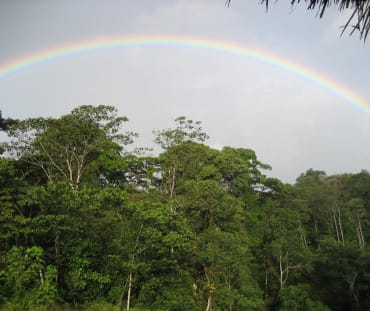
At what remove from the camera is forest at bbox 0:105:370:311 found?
11383 millimetres

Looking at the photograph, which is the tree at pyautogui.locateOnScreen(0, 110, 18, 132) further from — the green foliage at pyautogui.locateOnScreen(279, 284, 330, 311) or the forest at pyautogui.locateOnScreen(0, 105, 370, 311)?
the green foliage at pyautogui.locateOnScreen(279, 284, 330, 311)

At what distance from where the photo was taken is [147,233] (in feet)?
38.4

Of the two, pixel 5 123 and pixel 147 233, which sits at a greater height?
pixel 5 123

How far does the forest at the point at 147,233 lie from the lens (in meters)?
11.4

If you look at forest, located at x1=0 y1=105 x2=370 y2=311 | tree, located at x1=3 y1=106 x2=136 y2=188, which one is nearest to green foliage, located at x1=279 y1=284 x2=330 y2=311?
forest, located at x1=0 y1=105 x2=370 y2=311

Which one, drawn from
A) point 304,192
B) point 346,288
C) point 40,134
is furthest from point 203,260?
point 304,192

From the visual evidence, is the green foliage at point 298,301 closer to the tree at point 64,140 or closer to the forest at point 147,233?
the forest at point 147,233

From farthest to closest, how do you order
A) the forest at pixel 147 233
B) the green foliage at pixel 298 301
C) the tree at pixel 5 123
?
the green foliage at pixel 298 301 < the tree at pixel 5 123 < the forest at pixel 147 233

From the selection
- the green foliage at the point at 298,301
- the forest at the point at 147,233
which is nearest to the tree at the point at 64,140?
the forest at the point at 147,233

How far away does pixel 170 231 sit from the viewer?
40.1 feet

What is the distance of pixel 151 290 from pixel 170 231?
240 cm

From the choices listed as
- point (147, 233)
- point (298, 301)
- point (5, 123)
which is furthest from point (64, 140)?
point (298, 301)

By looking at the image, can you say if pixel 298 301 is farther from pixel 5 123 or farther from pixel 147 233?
pixel 5 123

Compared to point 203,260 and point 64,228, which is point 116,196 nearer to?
point 64,228
